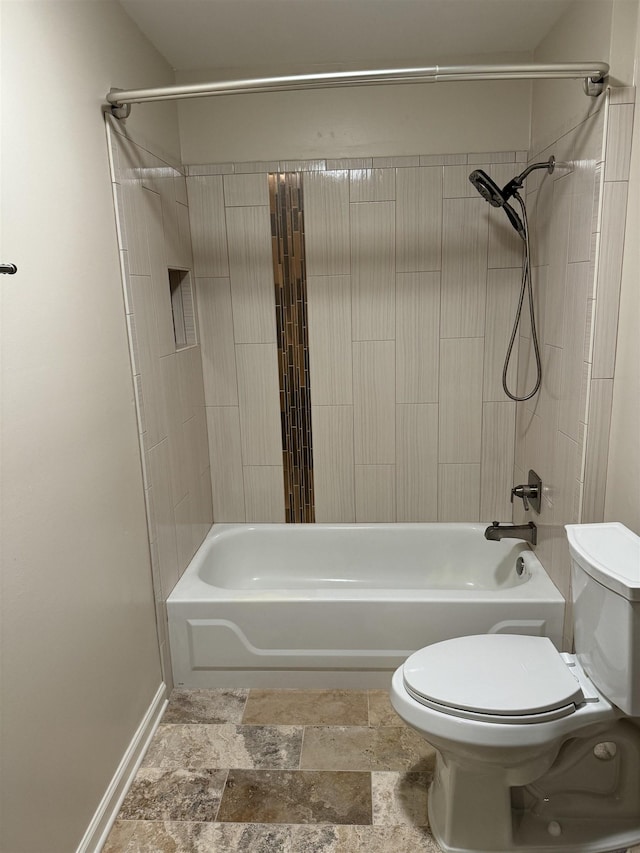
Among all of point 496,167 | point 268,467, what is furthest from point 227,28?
point 268,467

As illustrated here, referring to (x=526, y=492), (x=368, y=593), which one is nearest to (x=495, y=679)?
(x=368, y=593)

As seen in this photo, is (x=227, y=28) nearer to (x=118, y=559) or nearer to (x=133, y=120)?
(x=133, y=120)

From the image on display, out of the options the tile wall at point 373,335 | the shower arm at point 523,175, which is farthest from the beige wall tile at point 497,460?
the shower arm at point 523,175

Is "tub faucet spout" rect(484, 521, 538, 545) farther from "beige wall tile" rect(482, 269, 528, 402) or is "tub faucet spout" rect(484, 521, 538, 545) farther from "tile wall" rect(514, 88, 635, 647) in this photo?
"beige wall tile" rect(482, 269, 528, 402)

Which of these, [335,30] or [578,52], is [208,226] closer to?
[335,30]

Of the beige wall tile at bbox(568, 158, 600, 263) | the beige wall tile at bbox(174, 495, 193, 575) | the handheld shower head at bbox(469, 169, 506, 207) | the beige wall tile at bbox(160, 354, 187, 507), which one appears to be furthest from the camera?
the beige wall tile at bbox(174, 495, 193, 575)

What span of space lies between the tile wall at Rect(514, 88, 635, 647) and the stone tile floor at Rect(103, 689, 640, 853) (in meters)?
0.81

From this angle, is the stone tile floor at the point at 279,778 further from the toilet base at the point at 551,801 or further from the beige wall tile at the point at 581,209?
the beige wall tile at the point at 581,209

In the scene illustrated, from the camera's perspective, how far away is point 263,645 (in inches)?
95.4

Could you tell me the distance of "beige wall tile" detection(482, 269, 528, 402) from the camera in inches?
108

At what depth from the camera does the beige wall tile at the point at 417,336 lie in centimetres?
279

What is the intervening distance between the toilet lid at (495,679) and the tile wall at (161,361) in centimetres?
109

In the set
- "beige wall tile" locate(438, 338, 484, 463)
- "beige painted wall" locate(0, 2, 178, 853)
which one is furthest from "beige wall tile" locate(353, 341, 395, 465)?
"beige painted wall" locate(0, 2, 178, 853)

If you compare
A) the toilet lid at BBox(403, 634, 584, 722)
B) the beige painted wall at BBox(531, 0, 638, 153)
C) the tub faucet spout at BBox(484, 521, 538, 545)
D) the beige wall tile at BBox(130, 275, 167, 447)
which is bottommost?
the toilet lid at BBox(403, 634, 584, 722)
